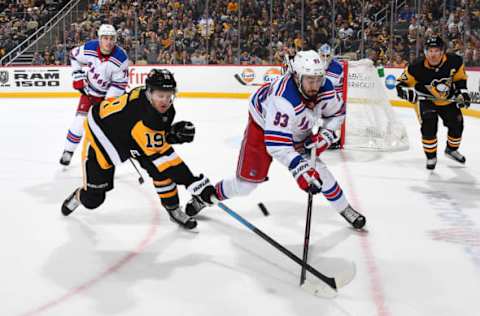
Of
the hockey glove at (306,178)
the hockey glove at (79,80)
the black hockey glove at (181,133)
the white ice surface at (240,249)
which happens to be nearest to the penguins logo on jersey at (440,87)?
the white ice surface at (240,249)

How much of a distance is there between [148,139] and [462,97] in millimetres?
2923

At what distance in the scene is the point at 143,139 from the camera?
2.69 m

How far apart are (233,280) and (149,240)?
28.3 inches

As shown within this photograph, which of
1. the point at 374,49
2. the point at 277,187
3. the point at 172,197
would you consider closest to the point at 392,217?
the point at 277,187

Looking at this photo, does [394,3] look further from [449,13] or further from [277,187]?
[277,187]

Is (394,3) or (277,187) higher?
(394,3)

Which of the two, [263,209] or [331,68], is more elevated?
[331,68]

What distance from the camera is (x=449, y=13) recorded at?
8.96 metres

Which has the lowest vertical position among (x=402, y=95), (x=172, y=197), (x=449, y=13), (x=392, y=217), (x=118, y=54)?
(x=392, y=217)

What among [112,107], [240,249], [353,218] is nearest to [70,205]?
[112,107]

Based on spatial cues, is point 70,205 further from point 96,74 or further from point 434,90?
point 434,90

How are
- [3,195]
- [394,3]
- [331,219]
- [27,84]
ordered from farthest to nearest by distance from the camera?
[27,84], [394,3], [3,195], [331,219]

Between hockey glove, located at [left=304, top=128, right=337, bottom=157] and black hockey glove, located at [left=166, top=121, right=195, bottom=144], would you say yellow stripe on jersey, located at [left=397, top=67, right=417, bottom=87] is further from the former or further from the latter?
black hockey glove, located at [left=166, top=121, right=195, bottom=144]

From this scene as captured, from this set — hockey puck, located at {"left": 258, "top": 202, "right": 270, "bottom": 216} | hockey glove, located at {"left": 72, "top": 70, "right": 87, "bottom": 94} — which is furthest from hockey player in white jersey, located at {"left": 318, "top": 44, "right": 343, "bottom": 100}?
hockey glove, located at {"left": 72, "top": 70, "right": 87, "bottom": 94}
